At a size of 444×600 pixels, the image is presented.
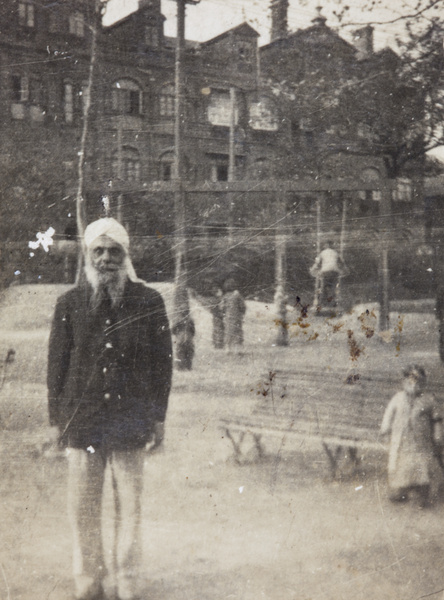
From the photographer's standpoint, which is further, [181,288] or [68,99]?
[181,288]

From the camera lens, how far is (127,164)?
2170mm

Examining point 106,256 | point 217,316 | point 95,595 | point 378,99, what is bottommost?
point 95,595

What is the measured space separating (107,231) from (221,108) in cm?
68

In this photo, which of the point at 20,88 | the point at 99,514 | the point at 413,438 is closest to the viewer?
the point at 20,88

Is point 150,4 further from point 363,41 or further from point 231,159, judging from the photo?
point 363,41

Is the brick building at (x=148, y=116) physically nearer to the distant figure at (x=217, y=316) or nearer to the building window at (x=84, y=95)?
the building window at (x=84, y=95)

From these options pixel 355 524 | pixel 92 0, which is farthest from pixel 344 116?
pixel 355 524

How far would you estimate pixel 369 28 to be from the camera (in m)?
2.27

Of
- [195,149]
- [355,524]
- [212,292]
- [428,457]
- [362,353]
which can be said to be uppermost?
[195,149]

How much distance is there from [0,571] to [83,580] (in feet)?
1.11

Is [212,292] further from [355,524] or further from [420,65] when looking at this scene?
[420,65]

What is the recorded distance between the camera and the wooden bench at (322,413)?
7.40 feet

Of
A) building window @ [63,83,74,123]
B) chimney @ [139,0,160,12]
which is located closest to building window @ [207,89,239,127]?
chimney @ [139,0,160,12]

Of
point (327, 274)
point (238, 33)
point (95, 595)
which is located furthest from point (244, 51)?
point (95, 595)
